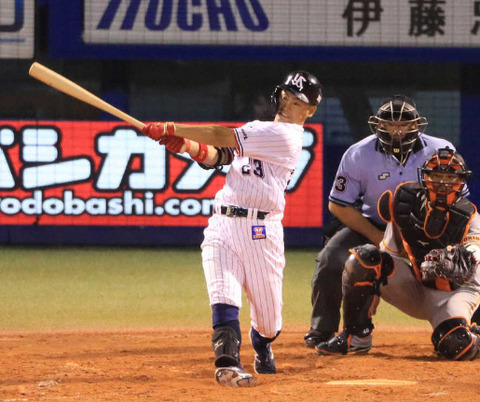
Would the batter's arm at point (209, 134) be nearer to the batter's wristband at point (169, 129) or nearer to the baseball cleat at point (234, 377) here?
the batter's wristband at point (169, 129)

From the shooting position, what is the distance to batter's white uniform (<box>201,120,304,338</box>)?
516 centimetres

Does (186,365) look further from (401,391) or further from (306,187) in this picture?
(306,187)

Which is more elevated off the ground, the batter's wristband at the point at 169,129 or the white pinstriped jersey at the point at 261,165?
the batter's wristband at the point at 169,129

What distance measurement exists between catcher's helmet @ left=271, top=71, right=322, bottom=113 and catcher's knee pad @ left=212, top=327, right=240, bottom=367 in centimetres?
122

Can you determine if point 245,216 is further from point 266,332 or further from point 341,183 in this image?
point 341,183

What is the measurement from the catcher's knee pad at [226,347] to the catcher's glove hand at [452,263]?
1.28 metres

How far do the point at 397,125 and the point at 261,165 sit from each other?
140 centimetres

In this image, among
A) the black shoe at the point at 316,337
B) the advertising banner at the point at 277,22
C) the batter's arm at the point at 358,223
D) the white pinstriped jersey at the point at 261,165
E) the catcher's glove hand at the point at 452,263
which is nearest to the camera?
the white pinstriped jersey at the point at 261,165

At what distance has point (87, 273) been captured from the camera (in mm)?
9617

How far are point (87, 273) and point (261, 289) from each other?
4599 millimetres

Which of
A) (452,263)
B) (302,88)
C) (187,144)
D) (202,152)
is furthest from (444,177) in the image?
(187,144)

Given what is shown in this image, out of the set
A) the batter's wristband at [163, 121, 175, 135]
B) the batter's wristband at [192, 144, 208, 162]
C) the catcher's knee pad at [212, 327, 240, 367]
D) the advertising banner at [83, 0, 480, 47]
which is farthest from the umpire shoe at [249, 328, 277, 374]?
the advertising banner at [83, 0, 480, 47]

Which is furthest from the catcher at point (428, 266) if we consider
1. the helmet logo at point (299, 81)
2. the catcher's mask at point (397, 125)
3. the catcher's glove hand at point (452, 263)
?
the helmet logo at point (299, 81)

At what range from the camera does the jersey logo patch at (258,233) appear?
17.1ft
